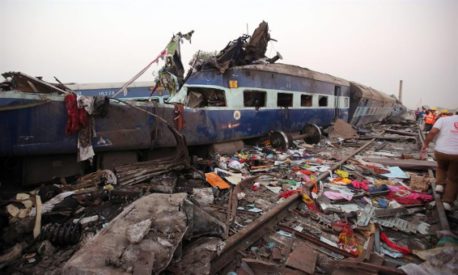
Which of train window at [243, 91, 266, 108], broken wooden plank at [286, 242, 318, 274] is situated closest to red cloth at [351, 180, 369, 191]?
broken wooden plank at [286, 242, 318, 274]

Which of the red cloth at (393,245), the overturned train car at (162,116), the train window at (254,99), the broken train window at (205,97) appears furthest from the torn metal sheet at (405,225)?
the train window at (254,99)

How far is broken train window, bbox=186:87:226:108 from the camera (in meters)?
7.56

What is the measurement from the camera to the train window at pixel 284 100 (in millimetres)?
10703

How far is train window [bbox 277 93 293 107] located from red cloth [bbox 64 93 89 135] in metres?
7.88

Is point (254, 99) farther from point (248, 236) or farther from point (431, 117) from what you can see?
point (431, 117)

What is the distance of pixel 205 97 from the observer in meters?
7.84

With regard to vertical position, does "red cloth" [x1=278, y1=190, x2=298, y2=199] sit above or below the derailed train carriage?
below

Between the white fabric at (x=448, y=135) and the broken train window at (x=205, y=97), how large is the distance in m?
5.28

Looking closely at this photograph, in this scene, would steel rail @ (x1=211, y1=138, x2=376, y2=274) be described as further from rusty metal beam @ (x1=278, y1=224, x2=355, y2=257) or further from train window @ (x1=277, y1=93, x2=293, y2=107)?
train window @ (x1=277, y1=93, x2=293, y2=107)

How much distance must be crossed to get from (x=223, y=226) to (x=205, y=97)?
5357 mm

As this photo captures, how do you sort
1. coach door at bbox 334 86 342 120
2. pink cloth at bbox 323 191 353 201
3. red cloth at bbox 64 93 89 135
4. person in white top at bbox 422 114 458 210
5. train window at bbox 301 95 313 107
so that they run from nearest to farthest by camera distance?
1. person in white top at bbox 422 114 458 210
2. red cloth at bbox 64 93 89 135
3. pink cloth at bbox 323 191 353 201
4. train window at bbox 301 95 313 107
5. coach door at bbox 334 86 342 120

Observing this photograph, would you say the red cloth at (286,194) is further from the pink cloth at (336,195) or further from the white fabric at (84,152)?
the white fabric at (84,152)

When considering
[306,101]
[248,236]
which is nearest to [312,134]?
[306,101]

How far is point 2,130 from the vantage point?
4.02 metres
